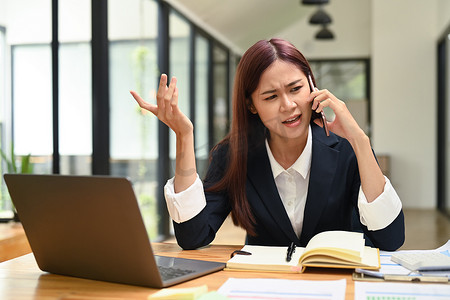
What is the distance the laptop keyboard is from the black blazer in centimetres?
33

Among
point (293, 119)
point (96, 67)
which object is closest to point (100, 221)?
point (293, 119)

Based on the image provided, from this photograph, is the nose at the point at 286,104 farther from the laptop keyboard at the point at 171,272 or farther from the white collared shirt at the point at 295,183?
the laptop keyboard at the point at 171,272

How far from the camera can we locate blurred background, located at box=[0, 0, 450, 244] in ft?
11.7

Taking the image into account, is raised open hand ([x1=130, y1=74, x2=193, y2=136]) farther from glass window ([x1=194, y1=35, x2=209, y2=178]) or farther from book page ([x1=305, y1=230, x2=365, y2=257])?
glass window ([x1=194, y1=35, x2=209, y2=178])

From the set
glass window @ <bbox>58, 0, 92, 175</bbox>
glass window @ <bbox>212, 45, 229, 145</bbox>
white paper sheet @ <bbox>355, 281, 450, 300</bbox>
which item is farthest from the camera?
glass window @ <bbox>212, 45, 229, 145</bbox>

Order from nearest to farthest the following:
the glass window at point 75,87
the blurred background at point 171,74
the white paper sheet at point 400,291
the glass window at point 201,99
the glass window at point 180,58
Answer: the white paper sheet at point 400,291
the blurred background at point 171,74
the glass window at point 75,87
the glass window at point 180,58
the glass window at point 201,99

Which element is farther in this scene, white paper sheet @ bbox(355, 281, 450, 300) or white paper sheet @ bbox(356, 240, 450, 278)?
white paper sheet @ bbox(356, 240, 450, 278)

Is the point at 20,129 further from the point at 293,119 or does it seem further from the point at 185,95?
the point at 185,95

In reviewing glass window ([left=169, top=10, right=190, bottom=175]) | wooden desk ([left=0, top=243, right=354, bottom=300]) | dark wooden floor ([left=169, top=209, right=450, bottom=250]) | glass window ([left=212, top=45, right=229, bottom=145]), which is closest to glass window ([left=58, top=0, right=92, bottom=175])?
dark wooden floor ([left=169, top=209, right=450, bottom=250])

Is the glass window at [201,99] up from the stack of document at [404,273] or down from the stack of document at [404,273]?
up

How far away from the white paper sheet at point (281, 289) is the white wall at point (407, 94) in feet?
24.4

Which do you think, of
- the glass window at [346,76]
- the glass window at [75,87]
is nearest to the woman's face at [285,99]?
the glass window at [75,87]

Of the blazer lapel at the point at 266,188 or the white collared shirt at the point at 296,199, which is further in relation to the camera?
the blazer lapel at the point at 266,188

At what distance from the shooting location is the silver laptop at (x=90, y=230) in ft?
3.48
